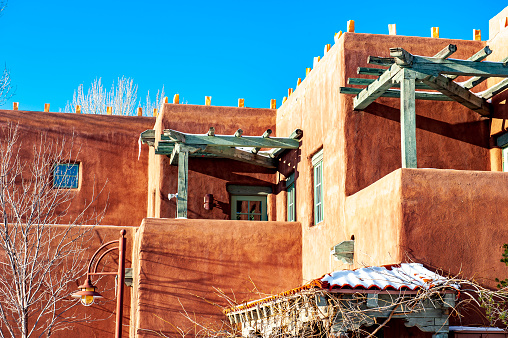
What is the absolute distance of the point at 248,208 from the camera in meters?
17.0

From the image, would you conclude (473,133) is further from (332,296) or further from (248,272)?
(332,296)

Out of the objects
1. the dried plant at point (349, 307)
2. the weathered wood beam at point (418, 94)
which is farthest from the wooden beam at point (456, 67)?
the dried plant at point (349, 307)

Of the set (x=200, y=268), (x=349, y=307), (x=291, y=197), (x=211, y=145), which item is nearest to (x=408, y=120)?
(x=349, y=307)

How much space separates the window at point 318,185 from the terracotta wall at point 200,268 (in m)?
0.98

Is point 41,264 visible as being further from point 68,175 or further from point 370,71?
point 370,71

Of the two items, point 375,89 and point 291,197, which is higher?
point 375,89

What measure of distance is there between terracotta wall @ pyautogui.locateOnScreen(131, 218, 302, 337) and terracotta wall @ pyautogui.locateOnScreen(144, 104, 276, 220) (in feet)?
8.39

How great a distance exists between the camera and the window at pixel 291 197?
1538cm

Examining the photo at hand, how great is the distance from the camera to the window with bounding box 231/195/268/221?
17.1 meters

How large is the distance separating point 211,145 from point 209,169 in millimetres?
2240

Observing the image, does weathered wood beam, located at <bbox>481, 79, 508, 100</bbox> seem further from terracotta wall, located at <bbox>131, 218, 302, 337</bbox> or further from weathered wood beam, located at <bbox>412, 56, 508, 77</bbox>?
terracotta wall, located at <bbox>131, 218, 302, 337</bbox>

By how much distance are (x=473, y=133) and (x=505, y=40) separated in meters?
1.73

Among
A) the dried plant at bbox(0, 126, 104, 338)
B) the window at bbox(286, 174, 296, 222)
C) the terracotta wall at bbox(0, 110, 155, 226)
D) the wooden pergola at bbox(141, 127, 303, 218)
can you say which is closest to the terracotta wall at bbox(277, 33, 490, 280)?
the wooden pergola at bbox(141, 127, 303, 218)

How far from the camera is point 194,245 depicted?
14039 millimetres
